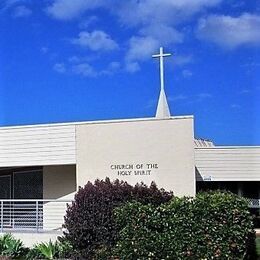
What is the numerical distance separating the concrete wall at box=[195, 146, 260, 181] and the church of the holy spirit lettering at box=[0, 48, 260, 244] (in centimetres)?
570

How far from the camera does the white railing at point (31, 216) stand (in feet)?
64.9

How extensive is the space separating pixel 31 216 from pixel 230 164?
→ 37.5 feet

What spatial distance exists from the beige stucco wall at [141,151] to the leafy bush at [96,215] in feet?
10.7

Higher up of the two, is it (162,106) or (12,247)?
(162,106)

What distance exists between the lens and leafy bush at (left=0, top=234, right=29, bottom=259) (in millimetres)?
17672

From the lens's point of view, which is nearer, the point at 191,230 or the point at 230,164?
the point at 191,230

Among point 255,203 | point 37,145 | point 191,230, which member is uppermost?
point 37,145

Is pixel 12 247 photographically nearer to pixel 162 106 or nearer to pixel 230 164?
pixel 162 106

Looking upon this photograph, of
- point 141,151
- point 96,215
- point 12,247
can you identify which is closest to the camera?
point 96,215

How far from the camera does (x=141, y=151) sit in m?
20.0

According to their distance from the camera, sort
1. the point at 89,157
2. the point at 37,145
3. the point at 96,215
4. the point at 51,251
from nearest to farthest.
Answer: the point at 96,215 → the point at 51,251 → the point at 89,157 → the point at 37,145

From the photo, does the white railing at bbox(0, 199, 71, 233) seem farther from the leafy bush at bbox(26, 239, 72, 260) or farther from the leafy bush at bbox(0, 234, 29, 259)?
the leafy bush at bbox(26, 239, 72, 260)

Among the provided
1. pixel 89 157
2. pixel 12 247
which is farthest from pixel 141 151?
pixel 12 247

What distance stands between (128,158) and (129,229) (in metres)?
6.78
